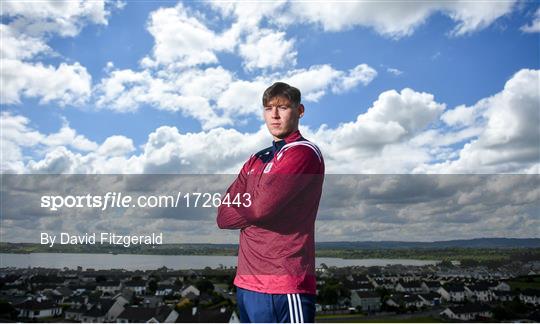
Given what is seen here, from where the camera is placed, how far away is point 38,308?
7031 mm

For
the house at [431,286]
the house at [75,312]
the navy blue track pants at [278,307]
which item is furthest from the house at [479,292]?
the navy blue track pants at [278,307]

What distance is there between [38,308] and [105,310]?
3.61ft

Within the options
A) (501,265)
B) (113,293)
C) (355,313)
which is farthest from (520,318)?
(113,293)

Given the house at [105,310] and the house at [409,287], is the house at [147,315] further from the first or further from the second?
the house at [409,287]

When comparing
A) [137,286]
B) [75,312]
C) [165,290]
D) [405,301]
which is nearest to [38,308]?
[75,312]

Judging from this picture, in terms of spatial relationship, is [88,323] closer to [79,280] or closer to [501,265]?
[79,280]

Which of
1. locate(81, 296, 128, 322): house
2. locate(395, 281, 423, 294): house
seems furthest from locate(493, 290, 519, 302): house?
locate(81, 296, 128, 322): house

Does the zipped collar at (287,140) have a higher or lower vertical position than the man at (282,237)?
higher

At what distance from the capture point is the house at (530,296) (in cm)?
922

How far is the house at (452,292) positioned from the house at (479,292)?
0.45ft

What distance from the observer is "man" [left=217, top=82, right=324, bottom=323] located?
1.85 metres

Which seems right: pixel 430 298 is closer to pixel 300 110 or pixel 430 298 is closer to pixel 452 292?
pixel 452 292

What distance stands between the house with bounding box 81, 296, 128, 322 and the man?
5692mm

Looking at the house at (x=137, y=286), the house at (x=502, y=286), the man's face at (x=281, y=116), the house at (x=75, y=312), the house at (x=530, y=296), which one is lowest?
the house at (x=530, y=296)
